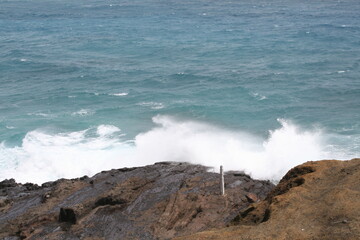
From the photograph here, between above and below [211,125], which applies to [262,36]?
above

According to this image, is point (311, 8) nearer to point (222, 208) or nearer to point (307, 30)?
point (307, 30)

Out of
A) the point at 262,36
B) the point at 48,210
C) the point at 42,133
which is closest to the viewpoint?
the point at 48,210

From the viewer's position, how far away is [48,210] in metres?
20.5

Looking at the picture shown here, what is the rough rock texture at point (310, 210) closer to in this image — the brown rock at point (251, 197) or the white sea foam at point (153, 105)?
the brown rock at point (251, 197)

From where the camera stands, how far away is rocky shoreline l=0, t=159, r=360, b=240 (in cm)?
1383

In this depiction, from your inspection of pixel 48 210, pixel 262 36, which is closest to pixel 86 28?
pixel 262 36

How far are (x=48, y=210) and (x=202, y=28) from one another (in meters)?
70.8

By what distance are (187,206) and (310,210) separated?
600cm

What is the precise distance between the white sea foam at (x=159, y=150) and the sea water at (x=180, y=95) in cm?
11

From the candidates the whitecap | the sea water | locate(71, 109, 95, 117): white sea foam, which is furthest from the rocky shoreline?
locate(71, 109, 95, 117): white sea foam

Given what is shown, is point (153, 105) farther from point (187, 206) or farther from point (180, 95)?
point (187, 206)

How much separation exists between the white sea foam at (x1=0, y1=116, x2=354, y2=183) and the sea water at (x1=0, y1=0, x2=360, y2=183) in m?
Result: 0.11

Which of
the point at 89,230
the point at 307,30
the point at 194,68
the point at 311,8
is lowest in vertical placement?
the point at 89,230

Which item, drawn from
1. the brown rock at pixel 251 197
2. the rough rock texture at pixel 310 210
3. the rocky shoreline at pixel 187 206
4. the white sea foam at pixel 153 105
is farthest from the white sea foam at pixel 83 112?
the rough rock texture at pixel 310 210
